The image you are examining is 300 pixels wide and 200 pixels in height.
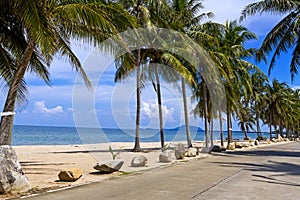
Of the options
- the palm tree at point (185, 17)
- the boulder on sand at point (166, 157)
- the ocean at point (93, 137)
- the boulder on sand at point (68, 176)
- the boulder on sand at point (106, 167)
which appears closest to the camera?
the boulder on sand at point (68, 176)

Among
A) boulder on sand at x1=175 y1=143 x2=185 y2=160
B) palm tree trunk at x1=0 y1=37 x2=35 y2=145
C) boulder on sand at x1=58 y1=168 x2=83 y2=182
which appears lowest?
boulder on sand at x1=58 y1=168 x2=83 y2=182

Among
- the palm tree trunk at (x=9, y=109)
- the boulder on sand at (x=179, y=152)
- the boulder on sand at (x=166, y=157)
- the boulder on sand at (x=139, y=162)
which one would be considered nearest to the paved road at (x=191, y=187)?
the boulder on sand at (x=139, y=162)

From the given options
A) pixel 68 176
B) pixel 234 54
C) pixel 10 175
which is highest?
pixel 234 54

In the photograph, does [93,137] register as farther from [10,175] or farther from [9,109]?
[10,175]

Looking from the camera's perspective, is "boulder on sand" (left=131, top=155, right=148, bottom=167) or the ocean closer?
"boulder on sand" (left=131, top=155, right=148, bottom=167)

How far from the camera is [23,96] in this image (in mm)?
13086

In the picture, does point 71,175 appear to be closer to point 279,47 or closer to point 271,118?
point 279,47

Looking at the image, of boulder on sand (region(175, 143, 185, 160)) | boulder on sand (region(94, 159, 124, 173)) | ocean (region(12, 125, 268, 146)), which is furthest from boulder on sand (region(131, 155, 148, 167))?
ocean (region(12, 125, 268, 146))

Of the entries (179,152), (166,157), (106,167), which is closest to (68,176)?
(106,167)

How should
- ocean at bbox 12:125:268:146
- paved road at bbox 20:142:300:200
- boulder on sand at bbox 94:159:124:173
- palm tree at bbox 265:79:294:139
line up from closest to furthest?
1. paved road at bbox 20:142:300:200
2. boulder on sand at bbox 94:159:124:173
3. ocean at bbox 12:125:268:146
4. palm tree at bbox 265:79:294:139

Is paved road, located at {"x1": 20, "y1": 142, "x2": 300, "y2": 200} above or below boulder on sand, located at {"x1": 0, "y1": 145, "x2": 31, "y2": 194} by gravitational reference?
below

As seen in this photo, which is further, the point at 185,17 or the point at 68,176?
the point at 185,17

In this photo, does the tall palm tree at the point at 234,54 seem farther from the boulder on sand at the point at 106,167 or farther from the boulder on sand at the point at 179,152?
the boulder on sand at the point at 106,167

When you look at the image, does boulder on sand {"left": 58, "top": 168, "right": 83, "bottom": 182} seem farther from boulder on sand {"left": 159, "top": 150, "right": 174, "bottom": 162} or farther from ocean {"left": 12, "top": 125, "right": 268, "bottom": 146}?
ocean {"left": 12, "top": 125, "right": 268, "bottom": 146}
